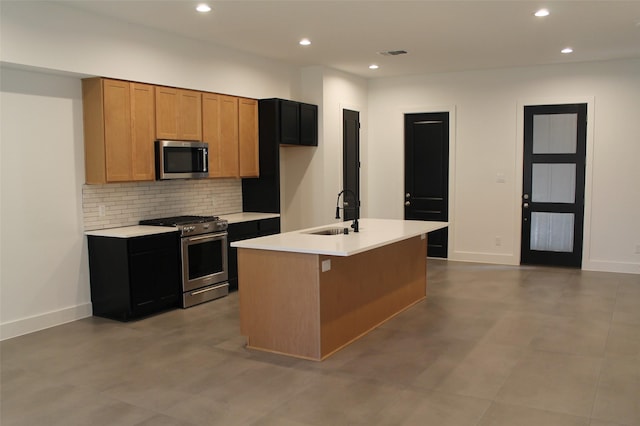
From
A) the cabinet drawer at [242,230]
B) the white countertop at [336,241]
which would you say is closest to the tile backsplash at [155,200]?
the cabinet drawer at [242,230]

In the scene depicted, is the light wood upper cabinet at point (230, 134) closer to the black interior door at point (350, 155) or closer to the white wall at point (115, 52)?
the white wall at point (115, 52)

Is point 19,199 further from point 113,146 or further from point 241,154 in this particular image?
point 241,154

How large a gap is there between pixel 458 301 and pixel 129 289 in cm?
341

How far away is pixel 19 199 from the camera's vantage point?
15.9 ft

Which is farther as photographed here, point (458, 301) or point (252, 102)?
point (252, 102)

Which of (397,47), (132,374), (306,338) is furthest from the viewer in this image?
(397,47)

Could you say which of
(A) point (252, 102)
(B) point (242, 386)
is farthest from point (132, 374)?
(A) point (252, 102)

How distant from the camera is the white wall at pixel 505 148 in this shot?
739 centimetres

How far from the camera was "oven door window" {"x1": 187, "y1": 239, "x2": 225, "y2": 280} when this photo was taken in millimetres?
5785

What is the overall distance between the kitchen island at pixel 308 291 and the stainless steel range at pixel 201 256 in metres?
1.41

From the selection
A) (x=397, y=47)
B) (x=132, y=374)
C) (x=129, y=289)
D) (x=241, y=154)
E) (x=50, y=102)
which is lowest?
(x=132, y=374)

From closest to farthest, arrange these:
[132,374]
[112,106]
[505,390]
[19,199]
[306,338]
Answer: [505,390] → [132,374] → [306,338] → [19,199] → [112,106]

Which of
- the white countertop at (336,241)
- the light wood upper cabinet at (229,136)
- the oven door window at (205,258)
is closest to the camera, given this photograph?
the white countertop at (336,241)

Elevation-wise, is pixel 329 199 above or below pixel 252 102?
below
